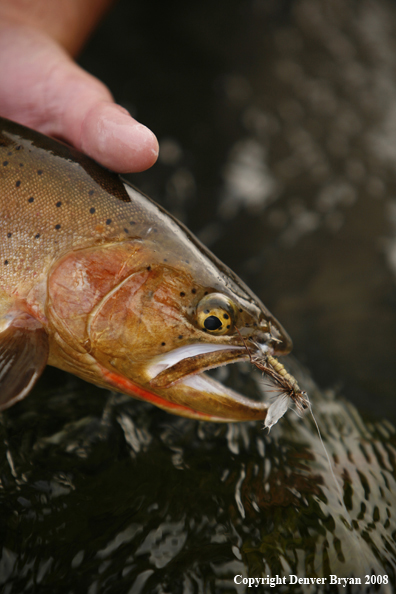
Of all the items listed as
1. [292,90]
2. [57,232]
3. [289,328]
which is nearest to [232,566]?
[57,232]

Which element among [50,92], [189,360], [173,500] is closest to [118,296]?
[189,360]

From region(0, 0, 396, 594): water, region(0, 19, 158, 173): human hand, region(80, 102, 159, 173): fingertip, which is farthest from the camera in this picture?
region(0, 19, 158, 173): human hand

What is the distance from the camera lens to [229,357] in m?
2.23

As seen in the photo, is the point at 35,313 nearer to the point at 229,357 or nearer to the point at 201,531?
the point at 229,357

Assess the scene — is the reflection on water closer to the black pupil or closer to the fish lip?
the fish lip

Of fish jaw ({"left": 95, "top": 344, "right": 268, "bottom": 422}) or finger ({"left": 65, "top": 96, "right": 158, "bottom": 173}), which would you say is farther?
finger ({"left": 65, "top": 96, "right": 158, "bottom": 173})

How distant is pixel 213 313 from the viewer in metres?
2.23

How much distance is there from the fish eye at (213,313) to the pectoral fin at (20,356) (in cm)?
77

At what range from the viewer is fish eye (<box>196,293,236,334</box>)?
2232 mm

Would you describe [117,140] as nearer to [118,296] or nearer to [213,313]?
[118,296]

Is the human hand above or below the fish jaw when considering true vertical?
above

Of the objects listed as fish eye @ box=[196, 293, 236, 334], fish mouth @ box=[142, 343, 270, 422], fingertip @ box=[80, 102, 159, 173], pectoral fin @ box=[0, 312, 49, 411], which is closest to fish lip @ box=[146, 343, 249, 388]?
fish mouth @ box=[142, 343, 270, 422]

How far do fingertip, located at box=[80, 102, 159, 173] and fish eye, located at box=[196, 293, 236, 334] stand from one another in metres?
0.81

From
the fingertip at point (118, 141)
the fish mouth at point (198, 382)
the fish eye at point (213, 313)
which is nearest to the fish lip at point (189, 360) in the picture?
the fish mouth at point (198, 382)
